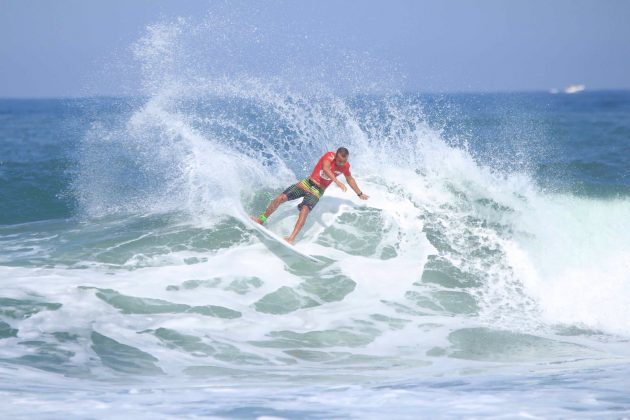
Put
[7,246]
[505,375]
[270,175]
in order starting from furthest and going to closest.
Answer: [270,175] → [7,246] → [505,375]

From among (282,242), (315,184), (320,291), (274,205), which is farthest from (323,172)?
(320,291)

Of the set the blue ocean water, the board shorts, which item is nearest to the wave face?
the blue ocean water

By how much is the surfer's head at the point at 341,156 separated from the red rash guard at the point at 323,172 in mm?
64

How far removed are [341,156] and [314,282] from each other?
1.84 metres

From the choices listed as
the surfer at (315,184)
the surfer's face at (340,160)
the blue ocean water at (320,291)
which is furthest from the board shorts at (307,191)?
the blue ocean water at (320,291)

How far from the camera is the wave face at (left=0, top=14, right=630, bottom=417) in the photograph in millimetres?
6742

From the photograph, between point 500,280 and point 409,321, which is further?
point 500,280

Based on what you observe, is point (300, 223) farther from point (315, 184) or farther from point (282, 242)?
point (315, 184)

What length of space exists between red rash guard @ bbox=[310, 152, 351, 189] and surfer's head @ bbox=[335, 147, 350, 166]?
0.06m

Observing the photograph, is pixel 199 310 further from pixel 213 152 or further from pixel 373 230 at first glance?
pixel 213 152

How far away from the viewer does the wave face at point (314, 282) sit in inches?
265

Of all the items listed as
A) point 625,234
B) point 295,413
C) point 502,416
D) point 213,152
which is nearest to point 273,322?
point 295,413

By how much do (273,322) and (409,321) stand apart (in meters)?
1.68

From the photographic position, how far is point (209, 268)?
10375 mm
